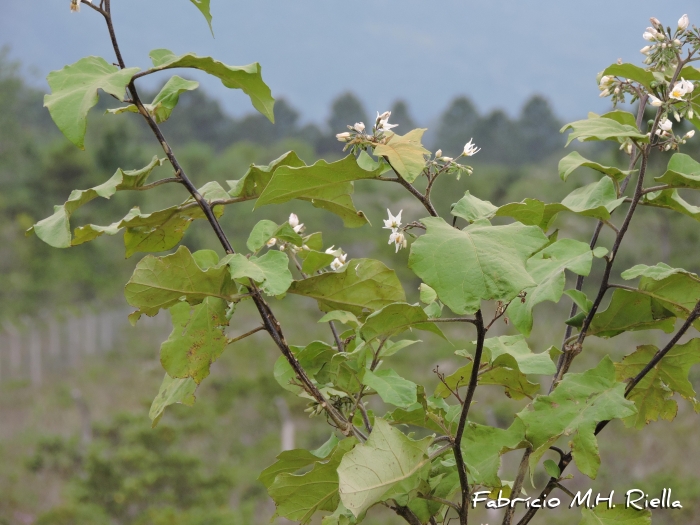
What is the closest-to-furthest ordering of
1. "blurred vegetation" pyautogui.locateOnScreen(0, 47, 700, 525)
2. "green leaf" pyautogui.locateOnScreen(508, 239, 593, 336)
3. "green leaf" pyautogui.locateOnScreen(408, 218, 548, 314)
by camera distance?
"green leaf" pyautogui.locateOnScreen(408, 218, 548, 314) < "green leaf" pyautogui.locateOnScreen(508, 239, 593, 336) < "blurred vegetation" pyautogui.locateOnScreen(0, 47, 700, 525)

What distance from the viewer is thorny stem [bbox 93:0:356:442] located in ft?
2.04

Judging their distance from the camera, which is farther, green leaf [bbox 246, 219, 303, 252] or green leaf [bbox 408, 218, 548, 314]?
green leaf [bbox 246, 219, 303, 252]

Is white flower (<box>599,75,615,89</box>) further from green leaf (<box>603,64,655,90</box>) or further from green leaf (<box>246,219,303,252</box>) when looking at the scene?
green leaf (<box>246,219,303,252</box>)

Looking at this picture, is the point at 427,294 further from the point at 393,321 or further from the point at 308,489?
the point at 308,489

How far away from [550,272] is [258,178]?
30 centimetres

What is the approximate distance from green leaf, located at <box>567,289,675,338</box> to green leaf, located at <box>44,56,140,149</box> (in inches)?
19.4

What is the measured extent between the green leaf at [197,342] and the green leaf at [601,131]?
375 mm

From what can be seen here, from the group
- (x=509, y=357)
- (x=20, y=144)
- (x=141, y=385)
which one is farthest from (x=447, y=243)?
(x=20, y=144)

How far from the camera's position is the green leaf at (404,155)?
1.86 ft

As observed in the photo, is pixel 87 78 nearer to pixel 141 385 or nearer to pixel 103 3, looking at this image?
pixel 103 3

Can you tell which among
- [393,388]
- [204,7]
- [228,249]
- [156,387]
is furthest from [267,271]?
[156,387]

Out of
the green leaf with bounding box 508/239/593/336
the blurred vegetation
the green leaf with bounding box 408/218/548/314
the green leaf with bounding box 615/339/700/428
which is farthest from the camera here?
the blurred vegetation

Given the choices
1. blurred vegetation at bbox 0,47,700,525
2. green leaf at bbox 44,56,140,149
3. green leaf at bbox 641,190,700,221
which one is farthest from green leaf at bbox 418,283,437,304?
blurred vegetation at bbox 0,47,700,525

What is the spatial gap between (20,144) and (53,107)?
17253mm
